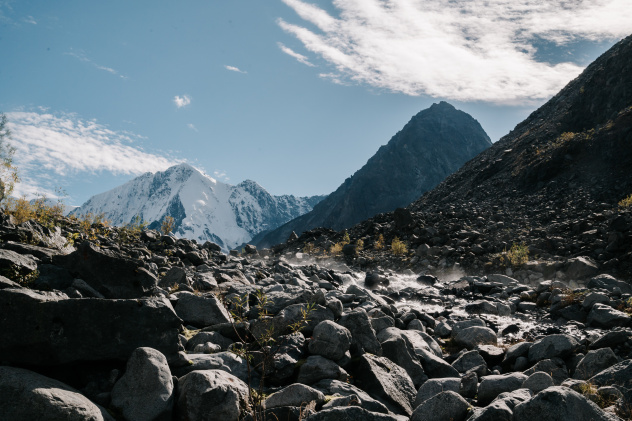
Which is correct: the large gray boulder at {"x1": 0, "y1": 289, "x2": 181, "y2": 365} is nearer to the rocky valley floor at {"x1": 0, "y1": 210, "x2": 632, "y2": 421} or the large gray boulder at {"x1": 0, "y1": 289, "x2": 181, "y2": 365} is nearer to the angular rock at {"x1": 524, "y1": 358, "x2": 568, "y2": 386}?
the rocky valley floor at {"x1": 0, "y1": 210, "x2": 632, "y2": 421}

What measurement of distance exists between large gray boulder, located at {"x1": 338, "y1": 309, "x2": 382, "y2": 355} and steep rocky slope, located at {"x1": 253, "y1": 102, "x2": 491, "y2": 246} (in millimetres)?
154038

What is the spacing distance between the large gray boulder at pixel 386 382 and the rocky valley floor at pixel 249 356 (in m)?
0.02

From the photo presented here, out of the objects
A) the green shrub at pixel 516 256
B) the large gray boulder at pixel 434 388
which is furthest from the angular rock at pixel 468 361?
the green shrub at pixel 516 256

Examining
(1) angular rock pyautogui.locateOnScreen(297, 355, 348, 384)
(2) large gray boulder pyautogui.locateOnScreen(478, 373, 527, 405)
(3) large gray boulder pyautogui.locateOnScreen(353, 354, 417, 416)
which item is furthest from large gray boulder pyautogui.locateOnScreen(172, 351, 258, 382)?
(2) large gray boulder pyautogui.locateOnScreen(478, 373, 527, 405)

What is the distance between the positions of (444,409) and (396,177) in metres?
180

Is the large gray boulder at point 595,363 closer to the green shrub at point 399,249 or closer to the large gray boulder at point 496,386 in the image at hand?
the large gray boulder at point 496,386

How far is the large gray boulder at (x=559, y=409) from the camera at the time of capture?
3.65 meters

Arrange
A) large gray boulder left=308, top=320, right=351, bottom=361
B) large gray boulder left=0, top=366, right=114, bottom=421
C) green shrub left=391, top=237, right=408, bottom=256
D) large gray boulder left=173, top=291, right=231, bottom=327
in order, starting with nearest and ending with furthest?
large gray boulder left=0, top=366, right=114, bottom=421
large gray boulder left=308, top=320, right=351, bottom=361
large gray boulder left=173, top=291, right=231, bottom=327
green shrub left=391, top=237, right=408, bottom=256

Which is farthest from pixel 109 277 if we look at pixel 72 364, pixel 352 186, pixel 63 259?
pixel 352 186

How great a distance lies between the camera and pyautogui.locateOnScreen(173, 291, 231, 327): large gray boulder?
6933 millimetres

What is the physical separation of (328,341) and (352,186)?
6986 inches

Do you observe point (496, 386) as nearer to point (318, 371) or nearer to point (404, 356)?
point (404, 356)

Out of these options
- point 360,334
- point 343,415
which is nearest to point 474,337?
point 360,334

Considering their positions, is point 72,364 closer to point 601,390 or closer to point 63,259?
point 63,259
